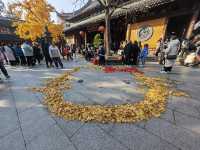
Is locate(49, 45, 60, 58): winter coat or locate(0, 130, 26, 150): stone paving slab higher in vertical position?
locate(49, 45, 60, 58): winter coat

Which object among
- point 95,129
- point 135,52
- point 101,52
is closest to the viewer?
point 95,129

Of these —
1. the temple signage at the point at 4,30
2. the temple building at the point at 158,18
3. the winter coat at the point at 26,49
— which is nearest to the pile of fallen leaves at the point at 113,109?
the winter coat at the point at 26,49

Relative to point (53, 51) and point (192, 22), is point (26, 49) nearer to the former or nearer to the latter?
point (53, 51)

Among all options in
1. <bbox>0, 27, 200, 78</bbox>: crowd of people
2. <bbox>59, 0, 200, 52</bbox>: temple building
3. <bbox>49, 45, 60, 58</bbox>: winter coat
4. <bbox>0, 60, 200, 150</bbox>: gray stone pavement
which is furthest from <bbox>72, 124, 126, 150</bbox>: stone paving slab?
<bbox>59, 0, 200, 52</bbox>: temple building

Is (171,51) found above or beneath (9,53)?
above

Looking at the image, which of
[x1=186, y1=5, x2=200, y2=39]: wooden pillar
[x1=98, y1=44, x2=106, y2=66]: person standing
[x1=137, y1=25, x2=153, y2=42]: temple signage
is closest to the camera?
[x1=186, y1=5, x2=200, y2=39]: wooden pillar

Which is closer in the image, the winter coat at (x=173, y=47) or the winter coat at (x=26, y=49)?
the winter coat at (x=173, y=47)

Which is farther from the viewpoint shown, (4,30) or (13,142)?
(4,30)

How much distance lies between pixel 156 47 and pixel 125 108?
322 inches

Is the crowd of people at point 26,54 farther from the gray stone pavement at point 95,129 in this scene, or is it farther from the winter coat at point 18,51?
the gray stone pavement at point 95,129

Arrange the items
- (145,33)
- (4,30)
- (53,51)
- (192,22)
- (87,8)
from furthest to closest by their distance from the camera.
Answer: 1. (4,30)
2. (87,8)
3. (145,33)
4. (192,22)
5. (53,51)

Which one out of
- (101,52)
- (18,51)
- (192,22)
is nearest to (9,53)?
(18,51)

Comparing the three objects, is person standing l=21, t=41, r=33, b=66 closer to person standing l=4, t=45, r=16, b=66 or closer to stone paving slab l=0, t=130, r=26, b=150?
person standing l=4, t=45, r=16, b=66

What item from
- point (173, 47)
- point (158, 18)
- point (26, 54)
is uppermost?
point (158, 18)
